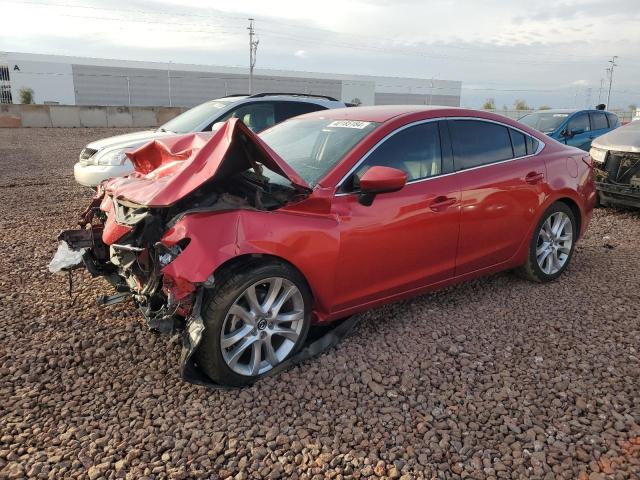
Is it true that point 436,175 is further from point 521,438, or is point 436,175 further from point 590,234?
point 590,234

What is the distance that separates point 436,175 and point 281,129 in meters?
1.46

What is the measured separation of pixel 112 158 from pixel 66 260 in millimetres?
4195

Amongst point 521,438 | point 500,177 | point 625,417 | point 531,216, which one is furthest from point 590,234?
point 521,438

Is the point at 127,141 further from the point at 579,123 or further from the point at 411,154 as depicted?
the point at 579,123

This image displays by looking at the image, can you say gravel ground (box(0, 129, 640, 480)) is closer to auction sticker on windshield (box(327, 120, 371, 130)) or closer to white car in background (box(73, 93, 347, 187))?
auction sticker on windshield (box(327, 120, 371, 130))

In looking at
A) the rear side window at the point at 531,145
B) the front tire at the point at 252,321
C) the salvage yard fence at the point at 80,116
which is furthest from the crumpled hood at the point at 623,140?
the salvage yard fence at the point at 80,116

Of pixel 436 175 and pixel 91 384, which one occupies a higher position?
pixel 436 175

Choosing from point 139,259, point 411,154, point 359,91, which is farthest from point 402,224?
point 359,91

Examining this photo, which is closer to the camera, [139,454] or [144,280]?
[139,454]

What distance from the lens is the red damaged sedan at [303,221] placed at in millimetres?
3090

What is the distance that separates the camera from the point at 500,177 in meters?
4.35

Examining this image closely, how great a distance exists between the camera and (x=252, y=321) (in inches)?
127

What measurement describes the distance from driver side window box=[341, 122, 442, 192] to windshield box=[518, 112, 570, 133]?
29.6 feet

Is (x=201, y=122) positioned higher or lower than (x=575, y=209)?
higher
